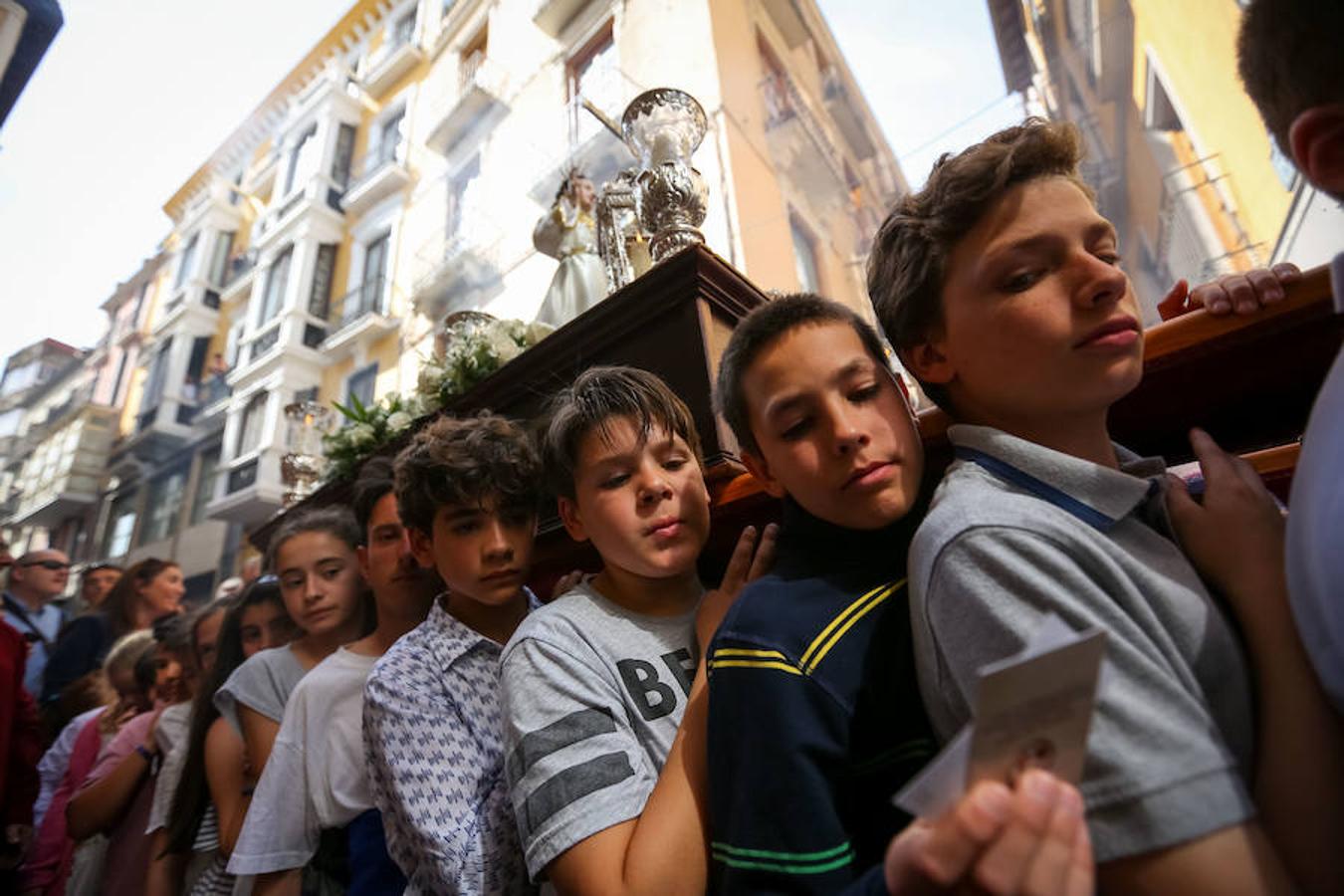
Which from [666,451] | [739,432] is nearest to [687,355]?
[666,451]

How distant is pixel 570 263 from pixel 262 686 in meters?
1.65

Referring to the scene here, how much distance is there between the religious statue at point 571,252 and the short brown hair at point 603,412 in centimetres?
114

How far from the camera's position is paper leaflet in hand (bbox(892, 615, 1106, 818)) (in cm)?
38

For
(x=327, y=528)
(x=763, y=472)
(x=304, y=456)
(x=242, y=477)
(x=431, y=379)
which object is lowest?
(x=763, y=472)

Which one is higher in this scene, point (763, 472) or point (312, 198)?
point (312, 198)

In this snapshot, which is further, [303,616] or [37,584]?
[37,584]

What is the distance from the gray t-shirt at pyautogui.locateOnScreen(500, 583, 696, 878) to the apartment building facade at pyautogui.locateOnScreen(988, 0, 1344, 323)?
2809 mm

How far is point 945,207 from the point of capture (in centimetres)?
81

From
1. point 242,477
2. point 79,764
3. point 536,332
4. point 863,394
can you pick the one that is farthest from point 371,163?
point 863,394

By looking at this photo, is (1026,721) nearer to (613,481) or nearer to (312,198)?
(613,481)

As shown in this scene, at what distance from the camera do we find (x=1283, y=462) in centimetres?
89

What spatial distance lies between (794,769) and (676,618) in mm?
465

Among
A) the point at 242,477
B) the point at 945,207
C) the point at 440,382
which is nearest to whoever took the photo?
the point at 945,207

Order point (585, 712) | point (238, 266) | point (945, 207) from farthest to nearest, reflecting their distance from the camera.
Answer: point (238, 266)
point (585, 712)
point (945, 207)
